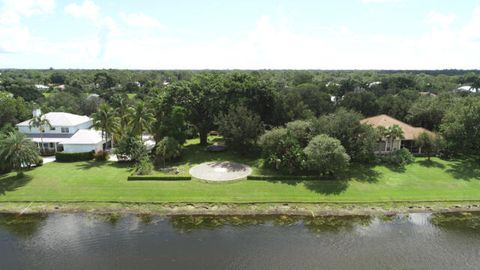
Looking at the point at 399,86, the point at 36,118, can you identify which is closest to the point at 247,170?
the point at 36,118

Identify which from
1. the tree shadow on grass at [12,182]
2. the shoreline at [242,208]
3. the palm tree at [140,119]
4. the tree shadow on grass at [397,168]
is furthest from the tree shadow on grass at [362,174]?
the tree shadow on grass at [12,182]

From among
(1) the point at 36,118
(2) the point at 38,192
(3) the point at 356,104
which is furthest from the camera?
(3) the point at 356,104

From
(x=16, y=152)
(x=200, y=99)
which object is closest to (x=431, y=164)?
(x=200, y=99)

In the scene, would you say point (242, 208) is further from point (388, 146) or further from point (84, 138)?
point (84, 138)

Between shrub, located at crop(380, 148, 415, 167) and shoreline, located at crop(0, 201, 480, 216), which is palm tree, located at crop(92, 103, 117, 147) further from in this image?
shrub, located at crop(380, 148, 415, 167)

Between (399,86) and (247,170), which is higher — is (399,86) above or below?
above

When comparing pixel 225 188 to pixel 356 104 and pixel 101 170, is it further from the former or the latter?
pixel 356 104

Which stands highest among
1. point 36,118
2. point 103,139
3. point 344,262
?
point 36,118

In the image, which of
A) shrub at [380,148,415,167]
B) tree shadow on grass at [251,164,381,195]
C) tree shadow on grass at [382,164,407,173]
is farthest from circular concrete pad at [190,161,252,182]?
shrub at [380,148,415,167]
